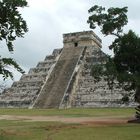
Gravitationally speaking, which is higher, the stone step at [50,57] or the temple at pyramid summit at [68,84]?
the stone step at [50,57]

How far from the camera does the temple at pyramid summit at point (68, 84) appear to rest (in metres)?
35.4

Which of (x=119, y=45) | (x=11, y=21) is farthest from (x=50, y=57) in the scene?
(x=11, y=21)

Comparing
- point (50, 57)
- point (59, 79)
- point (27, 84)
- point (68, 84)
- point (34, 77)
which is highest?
point (50, 57)

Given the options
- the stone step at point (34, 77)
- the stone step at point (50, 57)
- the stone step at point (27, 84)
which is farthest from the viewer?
the stone step at point (50, 57)

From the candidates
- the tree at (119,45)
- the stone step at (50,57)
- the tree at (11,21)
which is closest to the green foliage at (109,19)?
the tree at (119,45)

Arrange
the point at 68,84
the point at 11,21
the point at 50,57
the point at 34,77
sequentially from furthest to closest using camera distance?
1. the point at 50,57
2. the point at 34,77
3. the point at 68,84
4. the point at 11,21

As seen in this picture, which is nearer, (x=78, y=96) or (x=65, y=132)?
(x=65, y=132)

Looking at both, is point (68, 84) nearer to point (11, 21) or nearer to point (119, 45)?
point (119, 45)

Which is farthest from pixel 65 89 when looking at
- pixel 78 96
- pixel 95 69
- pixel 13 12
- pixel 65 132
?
pixel 13 12

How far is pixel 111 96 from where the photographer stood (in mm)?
34719

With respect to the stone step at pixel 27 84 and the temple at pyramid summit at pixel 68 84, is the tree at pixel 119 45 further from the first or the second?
the stone step at pixel 27 84

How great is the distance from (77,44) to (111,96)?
10.9 m

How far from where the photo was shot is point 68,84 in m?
38.0

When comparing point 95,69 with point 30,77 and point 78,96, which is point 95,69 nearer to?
point 78,96
